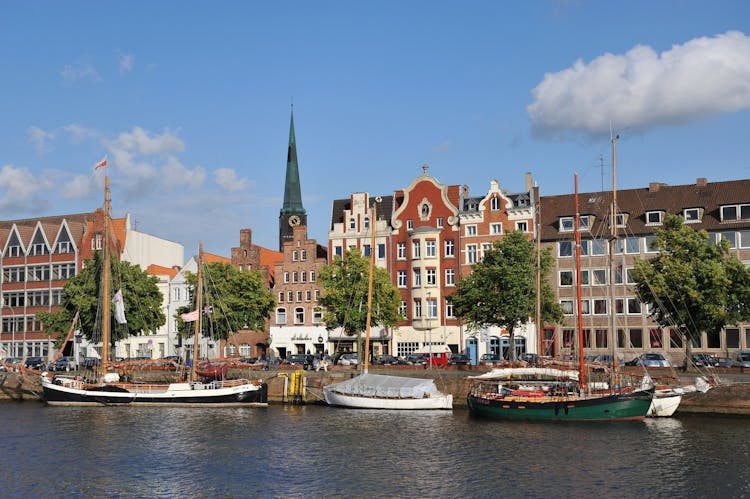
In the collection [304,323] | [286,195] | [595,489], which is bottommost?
[595,489]

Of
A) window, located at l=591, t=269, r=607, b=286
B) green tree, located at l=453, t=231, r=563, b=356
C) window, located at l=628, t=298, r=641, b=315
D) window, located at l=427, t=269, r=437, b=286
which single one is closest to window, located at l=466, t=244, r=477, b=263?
window, located at l=427, t=269, r=437, b=286

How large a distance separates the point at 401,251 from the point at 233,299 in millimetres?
23119

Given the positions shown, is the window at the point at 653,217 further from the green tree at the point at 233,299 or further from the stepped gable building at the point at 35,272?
the stepped gable building at the point at 35,272

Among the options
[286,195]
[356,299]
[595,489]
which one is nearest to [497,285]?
[356,299]

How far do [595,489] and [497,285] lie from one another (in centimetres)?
4877

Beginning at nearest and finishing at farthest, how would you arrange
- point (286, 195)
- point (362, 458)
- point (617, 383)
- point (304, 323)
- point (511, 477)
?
1. point (511, 477)
2. point (362, 458)
3. point (617, 383)
4. point (304, 323)
5. point (286, 195)

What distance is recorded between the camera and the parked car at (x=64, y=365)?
94.7 metres

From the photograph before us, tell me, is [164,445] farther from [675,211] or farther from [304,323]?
[675,211]

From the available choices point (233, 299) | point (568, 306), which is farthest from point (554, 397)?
point (233, 299)

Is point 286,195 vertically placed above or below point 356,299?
above

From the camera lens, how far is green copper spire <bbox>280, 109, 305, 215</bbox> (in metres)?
163

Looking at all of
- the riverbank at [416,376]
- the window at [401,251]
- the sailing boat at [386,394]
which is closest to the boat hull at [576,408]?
the sailing boat at [386,394]

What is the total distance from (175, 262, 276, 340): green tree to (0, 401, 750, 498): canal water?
3350 cm

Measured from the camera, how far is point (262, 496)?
120 ft
